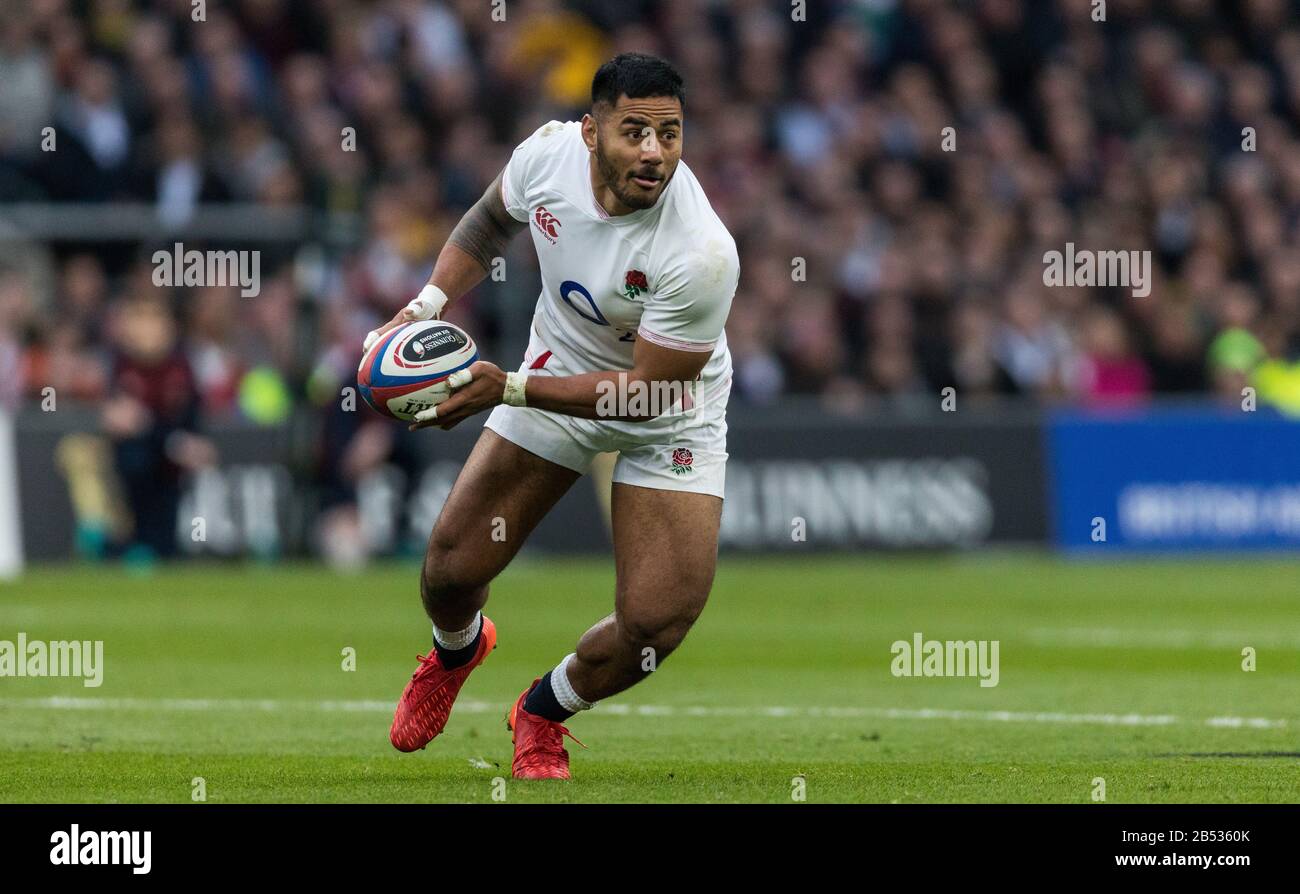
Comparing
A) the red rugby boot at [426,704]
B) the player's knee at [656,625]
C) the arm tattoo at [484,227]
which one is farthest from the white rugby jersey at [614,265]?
the red rugby boot at [426,704]

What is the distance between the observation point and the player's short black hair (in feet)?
27.2

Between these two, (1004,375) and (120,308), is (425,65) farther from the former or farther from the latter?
(1004,375)

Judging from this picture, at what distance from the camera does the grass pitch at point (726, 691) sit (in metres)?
8.76

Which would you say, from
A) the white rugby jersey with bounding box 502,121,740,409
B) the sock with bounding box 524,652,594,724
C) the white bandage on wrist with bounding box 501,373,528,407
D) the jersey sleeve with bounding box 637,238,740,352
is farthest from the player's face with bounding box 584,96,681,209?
the sock with bounding box 524,652,594,724

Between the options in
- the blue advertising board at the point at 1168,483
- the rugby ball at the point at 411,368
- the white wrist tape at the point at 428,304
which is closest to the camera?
the rugby ball at the point at 411,368

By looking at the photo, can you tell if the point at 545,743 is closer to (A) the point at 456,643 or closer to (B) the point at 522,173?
(A) the point at 456,643

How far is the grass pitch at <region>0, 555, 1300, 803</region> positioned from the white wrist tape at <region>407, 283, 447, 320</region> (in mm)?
1848

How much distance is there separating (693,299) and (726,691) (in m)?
4.61

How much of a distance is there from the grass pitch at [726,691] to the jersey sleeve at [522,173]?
7.58 feet

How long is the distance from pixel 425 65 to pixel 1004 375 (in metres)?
7.32

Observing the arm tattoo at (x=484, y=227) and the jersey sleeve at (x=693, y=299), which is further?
the arm tattoo at (x=484, y=227)

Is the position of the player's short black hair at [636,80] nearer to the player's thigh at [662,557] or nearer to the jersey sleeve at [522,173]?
the jersey sleeve at [522,173]

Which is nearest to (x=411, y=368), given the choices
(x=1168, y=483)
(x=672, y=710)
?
(x=672, y=710)

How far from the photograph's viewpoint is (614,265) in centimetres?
866
